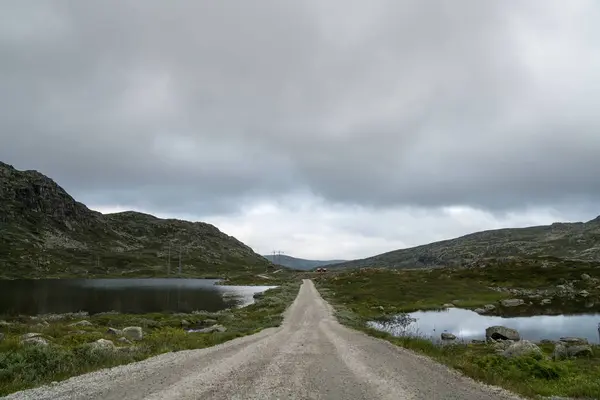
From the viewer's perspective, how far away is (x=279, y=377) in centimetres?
1880

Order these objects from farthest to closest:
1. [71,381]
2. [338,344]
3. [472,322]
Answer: [472,322], [338,344], [71,381]

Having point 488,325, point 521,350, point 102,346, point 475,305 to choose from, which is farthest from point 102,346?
point 475,305

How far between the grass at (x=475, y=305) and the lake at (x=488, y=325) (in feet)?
16.4

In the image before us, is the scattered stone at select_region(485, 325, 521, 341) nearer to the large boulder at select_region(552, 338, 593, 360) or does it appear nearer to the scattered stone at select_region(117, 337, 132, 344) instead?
the large boulder at select_region(552, 338, 593, 360)

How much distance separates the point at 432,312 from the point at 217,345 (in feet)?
149

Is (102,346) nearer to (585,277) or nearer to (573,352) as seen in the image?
(573,352)

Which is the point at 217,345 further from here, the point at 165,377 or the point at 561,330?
the point at 561,330

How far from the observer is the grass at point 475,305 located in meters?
19.0

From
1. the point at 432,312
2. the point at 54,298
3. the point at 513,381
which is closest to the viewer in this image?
the point at 513,381

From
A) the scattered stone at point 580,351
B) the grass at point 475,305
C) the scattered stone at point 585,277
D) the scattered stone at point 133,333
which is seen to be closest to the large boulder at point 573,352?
the scattered stone at point 580,351

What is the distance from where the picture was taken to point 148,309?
248ft

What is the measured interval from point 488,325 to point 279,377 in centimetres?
4146

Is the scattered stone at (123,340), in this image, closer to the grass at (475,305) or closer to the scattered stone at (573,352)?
the grass at (475,305)

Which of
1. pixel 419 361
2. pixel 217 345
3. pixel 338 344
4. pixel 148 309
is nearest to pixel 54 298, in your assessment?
pixel 148 309
